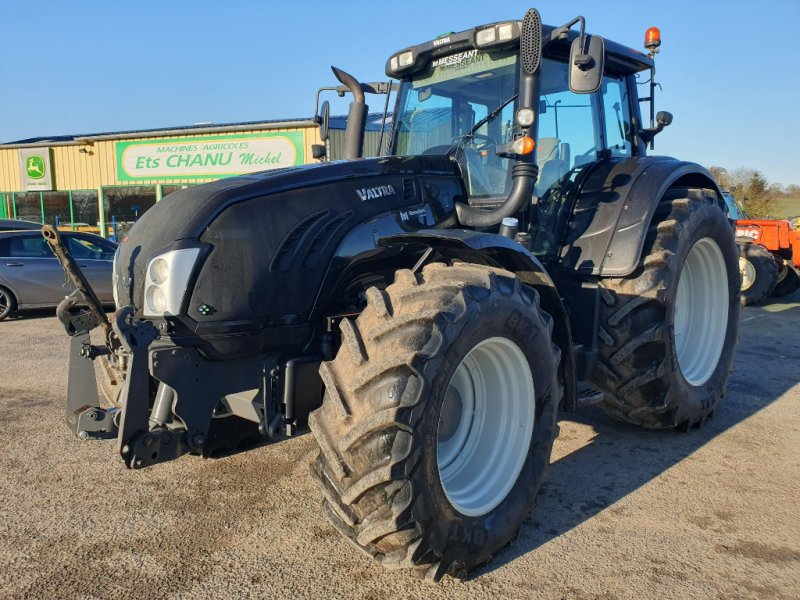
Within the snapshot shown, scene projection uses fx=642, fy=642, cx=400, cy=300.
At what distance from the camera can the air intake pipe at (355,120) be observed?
4656 mm

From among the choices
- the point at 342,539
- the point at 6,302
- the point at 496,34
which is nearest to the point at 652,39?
the point at 496,34

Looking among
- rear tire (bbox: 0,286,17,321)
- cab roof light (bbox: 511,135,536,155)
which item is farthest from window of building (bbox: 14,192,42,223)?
cab roof light (bbox: 511,135,536,155)

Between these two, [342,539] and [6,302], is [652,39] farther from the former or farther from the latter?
[6,302]

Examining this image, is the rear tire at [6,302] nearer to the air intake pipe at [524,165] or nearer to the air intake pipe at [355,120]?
the air intake pipe at [355,120]

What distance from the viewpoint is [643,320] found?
3.90 m

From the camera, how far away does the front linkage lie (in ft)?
8.28

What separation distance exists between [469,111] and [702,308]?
245 centimetres

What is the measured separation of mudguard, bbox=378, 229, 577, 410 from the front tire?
5.6 inches

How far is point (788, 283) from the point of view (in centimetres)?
1238

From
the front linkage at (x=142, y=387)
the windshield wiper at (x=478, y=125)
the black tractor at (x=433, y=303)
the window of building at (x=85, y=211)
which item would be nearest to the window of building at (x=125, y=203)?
the window of building at (x=85, y=211)

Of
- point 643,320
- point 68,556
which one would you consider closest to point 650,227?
point 643,320

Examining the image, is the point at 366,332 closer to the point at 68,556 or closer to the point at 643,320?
the point at 68,556

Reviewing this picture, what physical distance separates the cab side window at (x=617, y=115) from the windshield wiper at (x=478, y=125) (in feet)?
3.41

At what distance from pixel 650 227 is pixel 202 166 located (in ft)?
61.4
